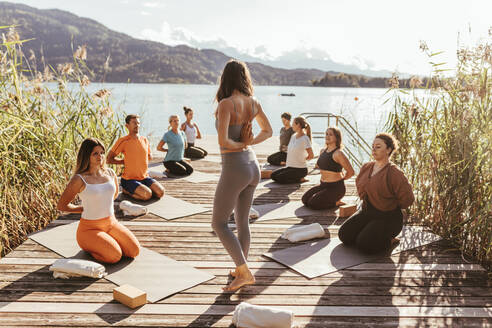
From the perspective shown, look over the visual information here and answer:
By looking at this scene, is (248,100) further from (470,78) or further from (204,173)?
(204,173)

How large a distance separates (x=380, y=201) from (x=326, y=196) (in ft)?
4.21

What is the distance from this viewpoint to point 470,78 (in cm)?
374

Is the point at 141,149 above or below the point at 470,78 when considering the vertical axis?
below

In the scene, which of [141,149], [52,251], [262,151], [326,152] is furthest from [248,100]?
[262,151]

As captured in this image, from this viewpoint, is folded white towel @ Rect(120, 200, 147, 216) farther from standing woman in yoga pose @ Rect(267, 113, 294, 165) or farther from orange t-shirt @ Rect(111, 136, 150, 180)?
standing woman in yoga pose @ Rect(267, 113, 294, 165)

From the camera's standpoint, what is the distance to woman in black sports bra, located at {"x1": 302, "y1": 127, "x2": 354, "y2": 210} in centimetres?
461

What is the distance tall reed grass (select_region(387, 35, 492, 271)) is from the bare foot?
1.92 metres

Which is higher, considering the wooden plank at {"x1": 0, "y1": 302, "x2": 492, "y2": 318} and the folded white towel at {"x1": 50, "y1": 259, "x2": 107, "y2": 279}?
the folded white towel at {"x1": 50, "y1": 259, "x2": 107, "y2": 279}

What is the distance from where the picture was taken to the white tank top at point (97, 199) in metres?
3.02

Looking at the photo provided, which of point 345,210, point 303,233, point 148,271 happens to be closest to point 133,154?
point 148,271

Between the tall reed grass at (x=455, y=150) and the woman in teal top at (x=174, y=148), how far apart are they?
11.5 feet

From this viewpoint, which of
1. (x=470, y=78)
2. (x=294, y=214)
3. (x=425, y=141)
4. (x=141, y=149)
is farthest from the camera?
(x=141, y=149)

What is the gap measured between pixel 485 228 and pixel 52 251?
366cm

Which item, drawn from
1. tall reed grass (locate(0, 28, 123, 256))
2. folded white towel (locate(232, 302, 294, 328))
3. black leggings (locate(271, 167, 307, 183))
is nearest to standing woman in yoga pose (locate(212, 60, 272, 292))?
folded white towel (locate(232, 302, 294, 328))
